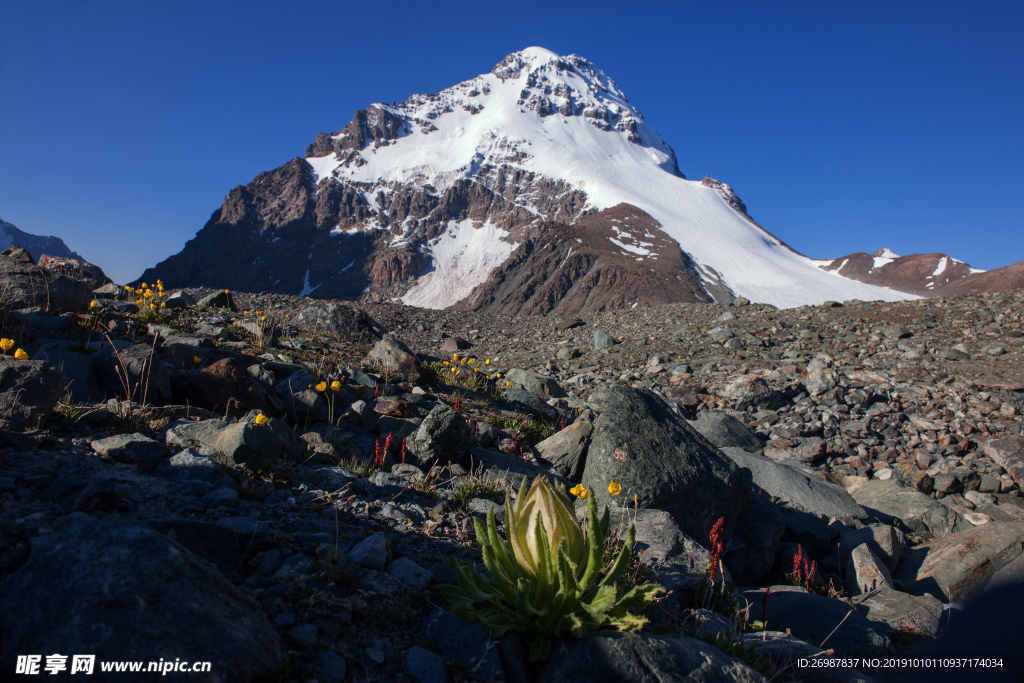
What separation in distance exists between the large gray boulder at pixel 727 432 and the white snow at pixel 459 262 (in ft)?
252

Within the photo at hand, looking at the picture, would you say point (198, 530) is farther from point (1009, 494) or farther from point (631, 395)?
point (1009, 494)

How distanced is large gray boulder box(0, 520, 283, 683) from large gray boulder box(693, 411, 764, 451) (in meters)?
6.55

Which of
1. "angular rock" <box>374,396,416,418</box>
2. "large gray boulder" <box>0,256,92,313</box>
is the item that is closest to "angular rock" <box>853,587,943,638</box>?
"angular rock" <box>374,396,416,418</box>

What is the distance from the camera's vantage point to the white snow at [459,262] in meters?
87.6

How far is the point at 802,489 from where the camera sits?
514 centimetres

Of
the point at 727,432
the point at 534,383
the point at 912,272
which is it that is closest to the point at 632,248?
the point at 912,272

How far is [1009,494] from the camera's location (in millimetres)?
5180

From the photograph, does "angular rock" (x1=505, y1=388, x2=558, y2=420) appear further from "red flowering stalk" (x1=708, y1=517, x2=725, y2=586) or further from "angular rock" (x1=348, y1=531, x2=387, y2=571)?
"angular rock" (x1=348, y1=531, x2=387, y2=571)

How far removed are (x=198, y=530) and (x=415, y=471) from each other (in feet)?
5.53

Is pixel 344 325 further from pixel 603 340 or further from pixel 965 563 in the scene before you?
pixel 965 563

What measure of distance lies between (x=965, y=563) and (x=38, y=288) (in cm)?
883

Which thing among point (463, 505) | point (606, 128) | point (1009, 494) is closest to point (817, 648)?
point (463, 505)

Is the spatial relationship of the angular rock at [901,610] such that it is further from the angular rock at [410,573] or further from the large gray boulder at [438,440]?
the large gray boulder at [438,440]

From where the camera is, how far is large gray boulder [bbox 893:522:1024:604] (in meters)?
3.49
